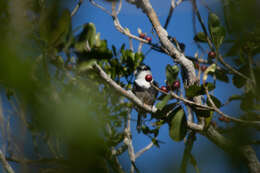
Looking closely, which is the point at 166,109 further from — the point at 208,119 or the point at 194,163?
the point at 194,163

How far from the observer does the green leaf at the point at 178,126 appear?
4.46ft

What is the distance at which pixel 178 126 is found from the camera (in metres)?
1.40

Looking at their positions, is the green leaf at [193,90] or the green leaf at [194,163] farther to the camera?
the green leaf at [193,90]

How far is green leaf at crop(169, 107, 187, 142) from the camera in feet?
4.46

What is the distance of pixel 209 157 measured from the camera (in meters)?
0.53

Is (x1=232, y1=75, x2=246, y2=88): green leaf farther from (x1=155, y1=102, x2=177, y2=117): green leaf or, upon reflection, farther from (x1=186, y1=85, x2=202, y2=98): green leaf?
(x1=155, y1=102, x2=177, y2=117): green leaf

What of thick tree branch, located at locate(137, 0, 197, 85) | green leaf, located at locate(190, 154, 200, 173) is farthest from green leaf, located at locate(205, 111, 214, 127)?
green leaf, located at locate(190, 154, 200, 173)

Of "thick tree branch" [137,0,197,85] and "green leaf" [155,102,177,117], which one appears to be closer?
"green leaf" [155,102,177,117]

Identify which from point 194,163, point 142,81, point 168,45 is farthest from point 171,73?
point 142,81

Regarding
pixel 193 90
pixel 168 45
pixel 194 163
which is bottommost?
pixel 194 163

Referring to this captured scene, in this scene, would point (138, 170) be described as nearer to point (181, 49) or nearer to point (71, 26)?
point (71, 26)

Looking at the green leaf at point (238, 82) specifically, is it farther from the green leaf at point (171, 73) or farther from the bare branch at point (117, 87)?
the bare branch at point (117, 87)

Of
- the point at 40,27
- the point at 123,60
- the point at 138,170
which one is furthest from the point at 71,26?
the point at 123,60

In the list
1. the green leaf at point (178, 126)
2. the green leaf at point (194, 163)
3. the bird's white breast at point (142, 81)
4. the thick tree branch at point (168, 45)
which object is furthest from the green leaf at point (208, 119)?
the bird's white breast at point (142, 81)
